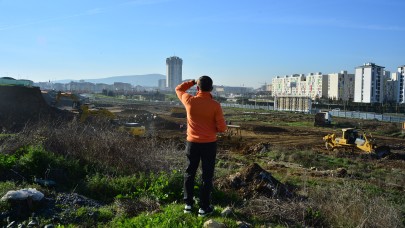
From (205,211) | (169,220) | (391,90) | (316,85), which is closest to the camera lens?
(169,220)

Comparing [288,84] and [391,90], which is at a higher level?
[288,84]

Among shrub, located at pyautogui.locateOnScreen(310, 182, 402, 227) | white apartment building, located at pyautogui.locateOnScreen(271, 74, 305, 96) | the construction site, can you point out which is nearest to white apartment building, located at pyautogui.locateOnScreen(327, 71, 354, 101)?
white apartment building, located at pyautogui.locateOnScreen(271, 74, 305, 96)

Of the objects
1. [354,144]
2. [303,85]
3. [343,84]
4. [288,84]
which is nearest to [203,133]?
[354,144]

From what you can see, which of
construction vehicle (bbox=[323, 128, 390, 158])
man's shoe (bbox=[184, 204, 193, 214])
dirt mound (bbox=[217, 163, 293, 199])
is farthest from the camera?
construction vehicle (bbox=[323, 128, 390, 158])

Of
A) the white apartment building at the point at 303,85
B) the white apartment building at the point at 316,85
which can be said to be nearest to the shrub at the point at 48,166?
the white apartment building at the point at 303,85

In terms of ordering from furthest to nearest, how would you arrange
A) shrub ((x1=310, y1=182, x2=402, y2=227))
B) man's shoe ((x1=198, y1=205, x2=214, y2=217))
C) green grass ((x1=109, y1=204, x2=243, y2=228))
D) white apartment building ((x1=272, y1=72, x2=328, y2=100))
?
white apartment building ((x1=272, y1=72, x2=328, y2=100)), shrub ((x1=310, y1=182, x2=402, y2=227)), man's shoe ((x1=198, y1=205, x2=214, y2=217)), green grass ((x1=109, y1=204, x2=243, y2=228))

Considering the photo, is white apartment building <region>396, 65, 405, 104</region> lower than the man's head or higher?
higher

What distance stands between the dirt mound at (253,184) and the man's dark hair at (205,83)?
259 cm

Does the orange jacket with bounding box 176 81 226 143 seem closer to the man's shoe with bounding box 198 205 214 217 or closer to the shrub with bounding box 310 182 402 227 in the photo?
the man's shoe with bounding box 198 205 214 217

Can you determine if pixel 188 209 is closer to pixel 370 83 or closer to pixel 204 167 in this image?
pixel 204 167

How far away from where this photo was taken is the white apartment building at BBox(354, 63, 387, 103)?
→ 334ft

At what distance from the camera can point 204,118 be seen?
520 cm

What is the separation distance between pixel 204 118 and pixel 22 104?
2696 centimetres

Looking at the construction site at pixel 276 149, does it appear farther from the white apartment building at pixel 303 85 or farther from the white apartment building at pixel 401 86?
the white apartment building at pixel 303 85
